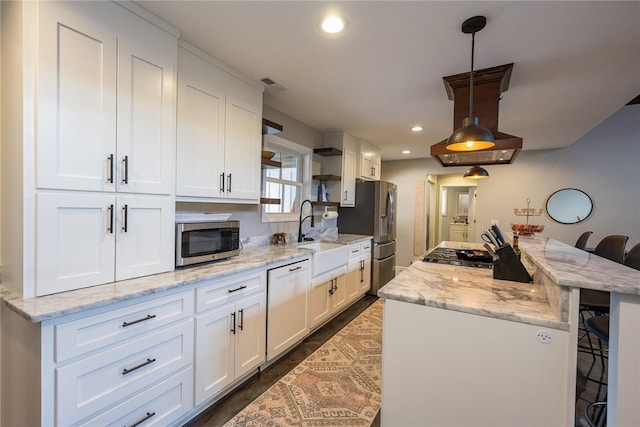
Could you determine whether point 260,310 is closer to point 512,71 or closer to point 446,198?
point 512,71

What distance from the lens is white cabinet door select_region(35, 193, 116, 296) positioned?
1.27 meters

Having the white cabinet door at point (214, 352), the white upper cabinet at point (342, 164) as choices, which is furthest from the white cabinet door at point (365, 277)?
the white cabinet door at point (214, 352)

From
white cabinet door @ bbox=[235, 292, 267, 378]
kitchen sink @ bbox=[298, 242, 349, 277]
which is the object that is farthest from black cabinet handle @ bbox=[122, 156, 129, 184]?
kitchen sink @ bbox=[298, 242, 349, 277]

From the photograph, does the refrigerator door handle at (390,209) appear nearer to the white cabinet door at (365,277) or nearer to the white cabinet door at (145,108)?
the white cabinet door at (365,277)

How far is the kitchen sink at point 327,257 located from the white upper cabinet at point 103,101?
60.9 inches

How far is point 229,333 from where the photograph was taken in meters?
1.94

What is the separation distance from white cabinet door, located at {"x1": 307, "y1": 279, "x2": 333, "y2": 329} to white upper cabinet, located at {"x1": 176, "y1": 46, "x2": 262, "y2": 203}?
1.13 m

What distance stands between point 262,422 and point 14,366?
127 centimetres

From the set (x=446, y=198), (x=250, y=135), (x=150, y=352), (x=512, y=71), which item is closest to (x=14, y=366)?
(x=150, y=352)

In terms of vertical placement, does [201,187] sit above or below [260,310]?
above

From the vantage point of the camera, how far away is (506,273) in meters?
1.84

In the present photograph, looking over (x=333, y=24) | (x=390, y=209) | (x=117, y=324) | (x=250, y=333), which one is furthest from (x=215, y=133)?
(x=390, y=209)

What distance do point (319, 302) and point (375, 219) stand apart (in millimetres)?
1780

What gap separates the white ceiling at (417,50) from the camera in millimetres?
1556
